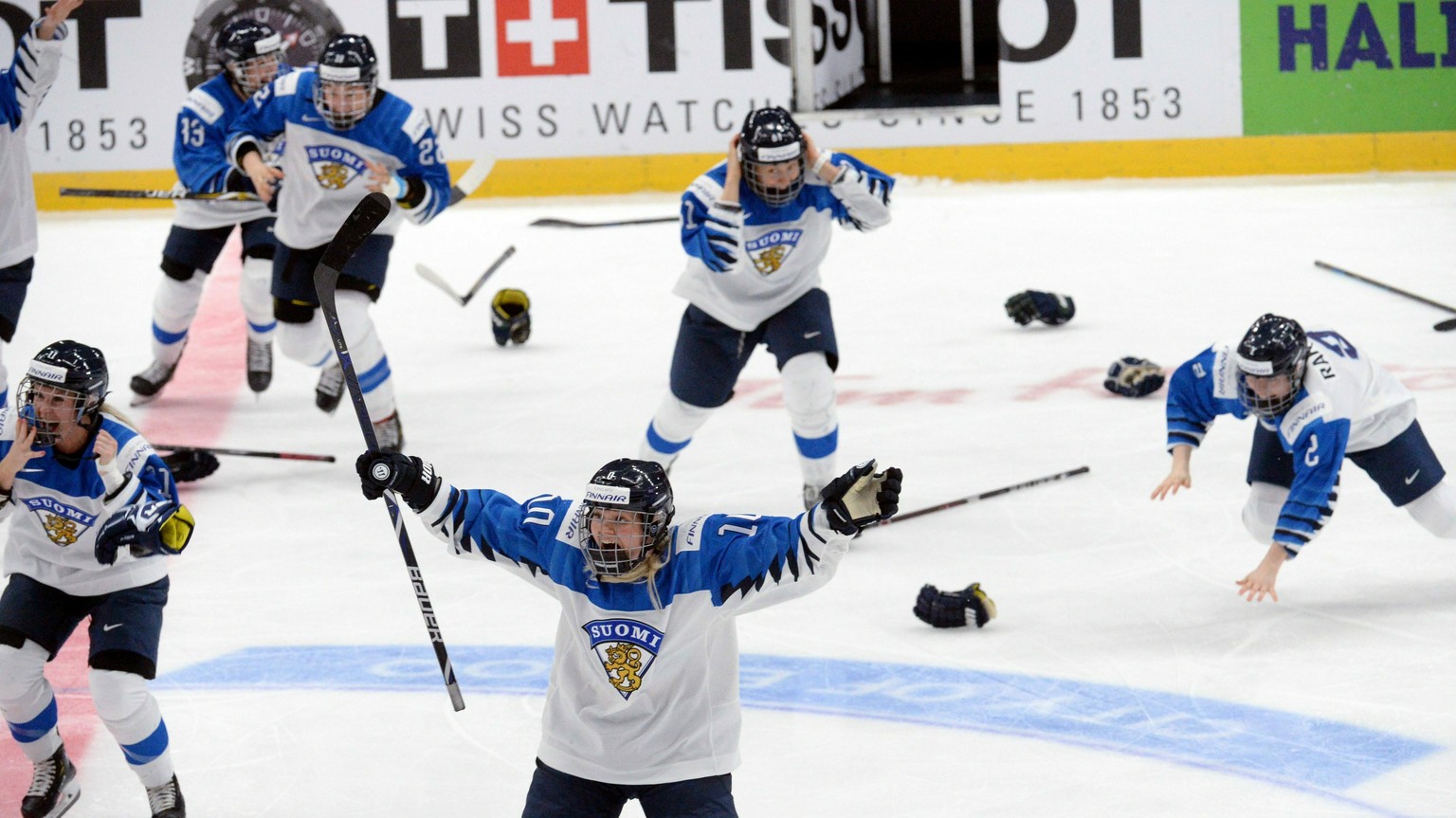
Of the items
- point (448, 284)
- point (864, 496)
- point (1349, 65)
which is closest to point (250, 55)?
point (448, 284)

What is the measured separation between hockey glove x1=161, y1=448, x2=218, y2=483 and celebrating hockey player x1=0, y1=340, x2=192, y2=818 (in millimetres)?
2277

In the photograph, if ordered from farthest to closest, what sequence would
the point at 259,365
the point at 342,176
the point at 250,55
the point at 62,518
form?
the point at 259,365 < the point at 250,55 < the point at 342,176 < the point at 62,518

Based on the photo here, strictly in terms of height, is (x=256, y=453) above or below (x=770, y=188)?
below

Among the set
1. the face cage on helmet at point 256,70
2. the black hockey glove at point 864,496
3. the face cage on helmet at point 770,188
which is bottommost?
the black hockey glove at point 864,496

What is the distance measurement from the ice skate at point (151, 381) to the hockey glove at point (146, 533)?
3560mm

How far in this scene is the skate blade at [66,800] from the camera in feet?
10.6

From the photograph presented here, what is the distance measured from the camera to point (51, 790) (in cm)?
324

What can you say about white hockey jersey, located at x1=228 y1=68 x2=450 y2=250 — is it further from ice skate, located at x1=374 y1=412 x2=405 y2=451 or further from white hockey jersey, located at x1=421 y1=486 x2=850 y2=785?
white hockey jersey, located at x1=421 y1=486 x2=850 y2=785

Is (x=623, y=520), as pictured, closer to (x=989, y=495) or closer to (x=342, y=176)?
(x=989, y=495)

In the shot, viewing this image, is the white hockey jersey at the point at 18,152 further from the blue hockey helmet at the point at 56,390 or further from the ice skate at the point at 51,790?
the ice skate at the point at 51,790

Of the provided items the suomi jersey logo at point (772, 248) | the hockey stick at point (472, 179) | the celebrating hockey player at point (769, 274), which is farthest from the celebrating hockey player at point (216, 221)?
the suomi jersey logo at point (772, 248)

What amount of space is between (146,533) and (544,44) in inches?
291

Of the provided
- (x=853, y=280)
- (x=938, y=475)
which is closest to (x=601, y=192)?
(x=853, y=280)

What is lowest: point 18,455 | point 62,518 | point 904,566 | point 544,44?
point 904,566
